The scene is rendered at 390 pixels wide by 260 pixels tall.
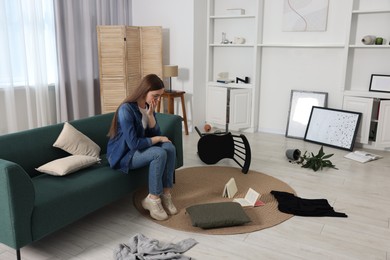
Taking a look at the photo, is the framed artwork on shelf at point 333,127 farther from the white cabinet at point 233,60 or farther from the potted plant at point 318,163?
the white cabinet at point 233,60

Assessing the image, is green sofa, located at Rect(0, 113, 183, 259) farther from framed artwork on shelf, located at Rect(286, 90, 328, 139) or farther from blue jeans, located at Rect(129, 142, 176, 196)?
framed artwork on shelf, located at Rect(286, 90, 328, 139)

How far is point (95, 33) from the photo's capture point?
5.07 m

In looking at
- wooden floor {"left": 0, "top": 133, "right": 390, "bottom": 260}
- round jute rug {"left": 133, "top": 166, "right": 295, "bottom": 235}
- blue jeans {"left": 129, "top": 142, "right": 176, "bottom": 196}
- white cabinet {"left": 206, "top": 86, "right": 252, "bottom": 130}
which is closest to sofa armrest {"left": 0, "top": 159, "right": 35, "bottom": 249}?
wooden floor {"left": 0, "top": 133, "right": 390, "bottom": 260}

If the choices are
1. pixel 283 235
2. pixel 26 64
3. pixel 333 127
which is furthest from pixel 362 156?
pixel 26 64

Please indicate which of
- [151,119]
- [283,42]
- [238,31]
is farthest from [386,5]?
[151,119]

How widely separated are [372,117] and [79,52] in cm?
389

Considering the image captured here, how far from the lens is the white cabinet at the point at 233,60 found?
5.22 meters

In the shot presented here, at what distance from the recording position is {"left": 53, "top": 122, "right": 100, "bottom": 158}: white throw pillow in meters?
2.69

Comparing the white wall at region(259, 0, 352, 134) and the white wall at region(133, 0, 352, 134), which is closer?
the white wall at region(259, 0, 352, 134)

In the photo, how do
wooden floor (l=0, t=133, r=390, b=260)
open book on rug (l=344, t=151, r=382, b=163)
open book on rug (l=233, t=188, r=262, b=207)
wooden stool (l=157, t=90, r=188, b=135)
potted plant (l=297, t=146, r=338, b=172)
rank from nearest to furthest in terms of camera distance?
wooden floor (l=0, t=133, r=390, b=260)
open book on rug (l=233, t=188, r=262, b=207)
potted plant (l=297, t=146, r=338, b=172)
open book on rug (l=344, t=151, r=382, b=163)
wooden stool (l=157, t=90, r=188, b=135)

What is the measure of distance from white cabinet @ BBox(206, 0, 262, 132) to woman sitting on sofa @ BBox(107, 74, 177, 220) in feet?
8.88

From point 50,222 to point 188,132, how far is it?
11.2 ft

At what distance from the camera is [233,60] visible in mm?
5484

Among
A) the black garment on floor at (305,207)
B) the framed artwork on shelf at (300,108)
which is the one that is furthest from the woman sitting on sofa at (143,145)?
the framed artwork on shelf at (300,108)
